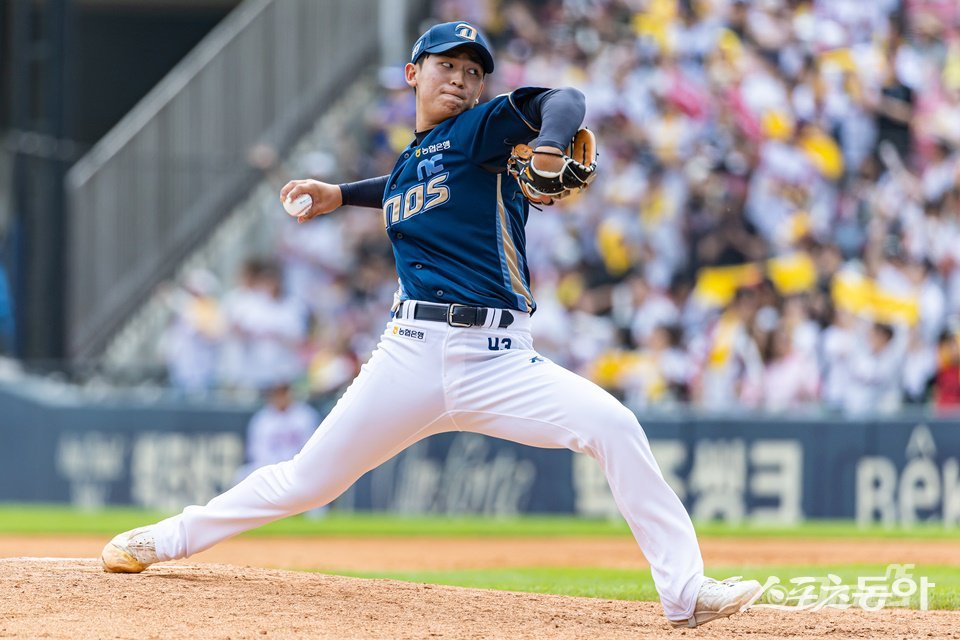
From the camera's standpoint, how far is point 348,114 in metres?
17.3

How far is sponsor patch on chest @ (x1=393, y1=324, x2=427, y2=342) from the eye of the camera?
17.0 feet

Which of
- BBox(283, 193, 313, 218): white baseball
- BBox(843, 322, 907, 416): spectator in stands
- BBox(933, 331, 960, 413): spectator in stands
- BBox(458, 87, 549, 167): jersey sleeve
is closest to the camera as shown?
BBox(458, 87, 549, 167): jersey sleeve

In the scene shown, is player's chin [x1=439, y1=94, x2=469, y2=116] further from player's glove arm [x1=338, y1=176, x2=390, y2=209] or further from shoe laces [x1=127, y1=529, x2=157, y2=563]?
shoe laces [x1=127, y1=529, x2=157, y2=563]

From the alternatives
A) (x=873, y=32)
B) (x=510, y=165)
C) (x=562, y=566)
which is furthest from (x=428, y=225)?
(x=873, y=32)

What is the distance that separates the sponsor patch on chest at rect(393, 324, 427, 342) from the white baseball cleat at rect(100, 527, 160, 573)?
1349 millimetres

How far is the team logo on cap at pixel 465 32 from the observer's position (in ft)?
16.6

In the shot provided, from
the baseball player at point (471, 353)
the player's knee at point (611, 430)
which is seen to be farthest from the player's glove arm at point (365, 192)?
the player's knee at point (611, 430)

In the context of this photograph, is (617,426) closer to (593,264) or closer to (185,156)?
(593,264)

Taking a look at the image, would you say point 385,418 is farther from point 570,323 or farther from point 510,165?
point 570,323

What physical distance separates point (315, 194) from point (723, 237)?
31.2 feet

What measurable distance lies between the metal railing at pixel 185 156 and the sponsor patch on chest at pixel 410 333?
413 inches

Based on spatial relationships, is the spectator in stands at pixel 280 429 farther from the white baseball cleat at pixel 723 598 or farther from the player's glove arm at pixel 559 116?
the player's glove arm at pixel 559 116

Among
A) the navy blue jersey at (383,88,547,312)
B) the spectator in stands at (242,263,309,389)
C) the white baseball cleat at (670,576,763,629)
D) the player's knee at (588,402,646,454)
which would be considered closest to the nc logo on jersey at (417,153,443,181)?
the navy blue jersey at (383,88,547,312)

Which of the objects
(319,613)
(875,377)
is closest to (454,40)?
(319,613)
